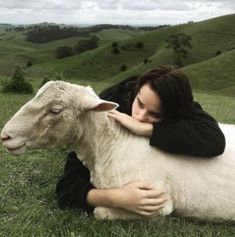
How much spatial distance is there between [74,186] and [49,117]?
1.24 metres

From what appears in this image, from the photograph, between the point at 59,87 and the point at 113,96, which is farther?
the point at 113,96

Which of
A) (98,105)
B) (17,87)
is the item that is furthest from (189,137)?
(17,87)

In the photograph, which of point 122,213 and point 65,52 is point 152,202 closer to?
point 122,213

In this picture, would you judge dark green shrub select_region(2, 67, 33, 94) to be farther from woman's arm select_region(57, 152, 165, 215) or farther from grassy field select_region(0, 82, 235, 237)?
woman's arm select_region(57, 152, 165, 215)

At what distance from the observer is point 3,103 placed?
649 inches

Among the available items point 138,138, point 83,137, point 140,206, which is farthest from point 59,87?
point 140,206

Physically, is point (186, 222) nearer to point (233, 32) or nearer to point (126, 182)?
point (126, 182)

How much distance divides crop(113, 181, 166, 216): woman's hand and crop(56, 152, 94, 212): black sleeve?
0.56 m

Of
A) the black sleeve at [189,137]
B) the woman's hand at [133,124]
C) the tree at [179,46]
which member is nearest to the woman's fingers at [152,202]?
the black sleeve at [189,137]

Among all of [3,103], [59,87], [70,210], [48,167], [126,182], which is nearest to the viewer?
[59,87]

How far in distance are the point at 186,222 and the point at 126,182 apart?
2.88ft

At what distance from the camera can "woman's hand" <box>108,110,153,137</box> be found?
5578 millimetres

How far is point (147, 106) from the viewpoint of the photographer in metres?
5.52

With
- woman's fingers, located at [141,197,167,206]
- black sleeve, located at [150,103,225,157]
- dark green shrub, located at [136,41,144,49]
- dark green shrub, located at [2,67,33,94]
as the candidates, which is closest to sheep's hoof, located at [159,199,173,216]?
woman's fingers, located at [141,197,167,206]
